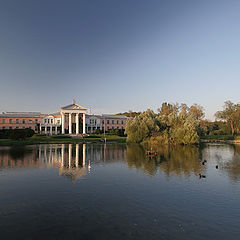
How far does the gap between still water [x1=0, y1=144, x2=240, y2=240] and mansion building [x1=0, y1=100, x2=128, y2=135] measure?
2775 inches

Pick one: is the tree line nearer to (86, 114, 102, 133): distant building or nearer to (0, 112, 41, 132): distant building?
(86, 114, 102, 133): distant building

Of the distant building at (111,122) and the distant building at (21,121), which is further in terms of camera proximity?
the distant building at (111,122)

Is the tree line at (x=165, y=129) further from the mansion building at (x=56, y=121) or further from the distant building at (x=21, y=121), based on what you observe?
the distant building at (x=21, y=121)

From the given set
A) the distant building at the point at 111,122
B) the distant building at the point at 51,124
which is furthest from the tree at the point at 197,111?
the distant building at the point at 51,124

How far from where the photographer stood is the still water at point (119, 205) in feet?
35.0

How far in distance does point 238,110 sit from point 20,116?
8851 cm

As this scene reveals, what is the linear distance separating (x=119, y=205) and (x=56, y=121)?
90.4m

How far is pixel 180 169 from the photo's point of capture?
24906mm

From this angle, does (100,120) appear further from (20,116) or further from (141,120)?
(141,120)

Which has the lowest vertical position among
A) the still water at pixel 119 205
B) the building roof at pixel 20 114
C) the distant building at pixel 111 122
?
the still water at pixel 119 205

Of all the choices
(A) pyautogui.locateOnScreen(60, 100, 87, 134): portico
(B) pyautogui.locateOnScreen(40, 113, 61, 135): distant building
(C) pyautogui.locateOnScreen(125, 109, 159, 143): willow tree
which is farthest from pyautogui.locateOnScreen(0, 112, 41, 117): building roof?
(C) pyautogui.locateOnScreen(125, 109, 159, 143): willow tree

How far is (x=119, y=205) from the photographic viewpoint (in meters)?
14.0

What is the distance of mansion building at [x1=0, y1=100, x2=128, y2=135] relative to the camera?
308 ft

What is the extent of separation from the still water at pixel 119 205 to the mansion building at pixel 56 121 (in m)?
70.5
